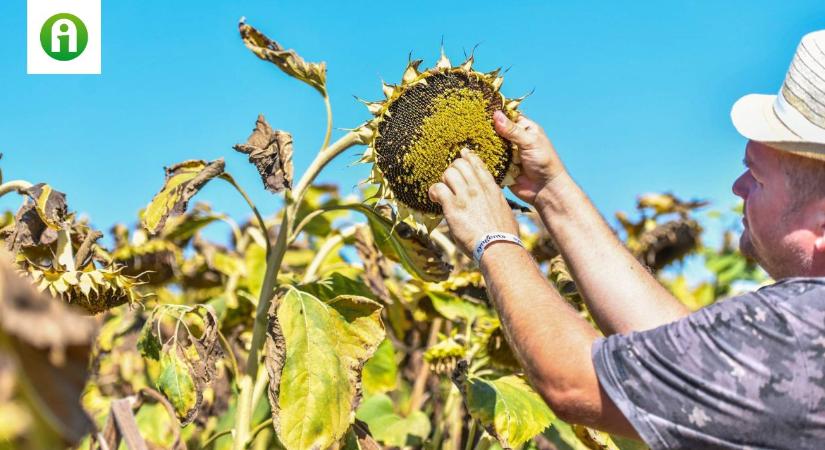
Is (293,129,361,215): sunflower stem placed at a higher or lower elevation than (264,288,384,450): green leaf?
higher

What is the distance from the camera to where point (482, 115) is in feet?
6.85

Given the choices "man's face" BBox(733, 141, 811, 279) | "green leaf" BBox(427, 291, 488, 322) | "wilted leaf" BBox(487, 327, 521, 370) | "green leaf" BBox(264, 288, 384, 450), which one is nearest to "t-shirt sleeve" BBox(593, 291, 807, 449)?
"man's face" BBox(733, 141, 811, 279)

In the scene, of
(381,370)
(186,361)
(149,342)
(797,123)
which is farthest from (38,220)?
(797,123)

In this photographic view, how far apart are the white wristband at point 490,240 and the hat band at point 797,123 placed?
524 millimetres

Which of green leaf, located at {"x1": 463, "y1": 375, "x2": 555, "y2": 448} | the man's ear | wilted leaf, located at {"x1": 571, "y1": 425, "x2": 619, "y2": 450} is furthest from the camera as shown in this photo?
wilted leaf, located at {"x1": 571, "y1": 425, "x2": 619, "y2": 450}

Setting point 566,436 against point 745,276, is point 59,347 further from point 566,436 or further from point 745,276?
point 745,276

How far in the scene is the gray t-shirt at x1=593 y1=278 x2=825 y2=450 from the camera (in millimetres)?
1489

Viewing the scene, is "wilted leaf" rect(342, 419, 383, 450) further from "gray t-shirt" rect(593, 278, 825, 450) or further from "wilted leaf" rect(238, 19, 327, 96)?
"gray t-shirt" rect(593, 278, 825, 450)

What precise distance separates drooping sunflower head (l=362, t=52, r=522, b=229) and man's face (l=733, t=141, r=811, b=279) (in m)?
0.54

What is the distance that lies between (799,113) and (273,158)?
46.8 inches

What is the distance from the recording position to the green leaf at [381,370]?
329cm

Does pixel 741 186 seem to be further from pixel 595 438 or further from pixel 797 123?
pixel 595 438

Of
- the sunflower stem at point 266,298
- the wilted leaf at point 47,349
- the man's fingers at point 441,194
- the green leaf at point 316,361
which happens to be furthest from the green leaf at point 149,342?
the wilted leaf at point 47,349

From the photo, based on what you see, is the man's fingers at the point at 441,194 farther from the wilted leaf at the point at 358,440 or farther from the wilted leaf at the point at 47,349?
the wilted leaf at the point at 47,349
